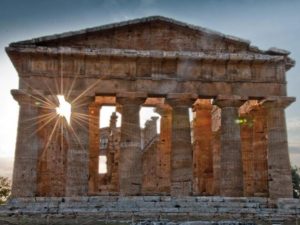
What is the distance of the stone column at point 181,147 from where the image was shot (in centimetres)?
2333

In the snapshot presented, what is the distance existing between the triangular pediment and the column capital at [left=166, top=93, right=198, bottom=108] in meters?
2.23

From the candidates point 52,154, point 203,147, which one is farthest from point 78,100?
point 203,147

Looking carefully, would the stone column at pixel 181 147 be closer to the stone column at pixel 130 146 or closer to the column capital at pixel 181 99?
the column capital at pixel 181 99

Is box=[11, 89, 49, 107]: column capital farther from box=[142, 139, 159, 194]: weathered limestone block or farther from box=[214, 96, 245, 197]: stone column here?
box=[142, 139, 159, 194]: weathered limestone block

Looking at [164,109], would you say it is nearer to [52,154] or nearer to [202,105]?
[202,105]

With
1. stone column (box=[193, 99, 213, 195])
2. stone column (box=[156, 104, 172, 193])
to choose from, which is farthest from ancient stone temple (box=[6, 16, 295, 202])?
stone column (box=[156, 104, 172, 193])

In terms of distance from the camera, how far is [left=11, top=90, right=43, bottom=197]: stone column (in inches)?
891

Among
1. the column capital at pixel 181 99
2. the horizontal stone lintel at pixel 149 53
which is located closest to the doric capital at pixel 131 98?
the column capital at pixel 181 99

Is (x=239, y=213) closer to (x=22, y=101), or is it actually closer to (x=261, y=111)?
(x=261, y=111)

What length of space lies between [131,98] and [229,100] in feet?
15.1

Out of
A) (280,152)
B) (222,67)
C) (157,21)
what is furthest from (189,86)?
(280,152)

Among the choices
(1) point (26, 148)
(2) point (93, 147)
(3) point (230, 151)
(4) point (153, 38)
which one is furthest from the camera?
(2) point (93, 147)

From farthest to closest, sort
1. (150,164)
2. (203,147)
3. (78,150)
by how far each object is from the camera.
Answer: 1. (150,164)
2. (203,147)
3. (78,150)

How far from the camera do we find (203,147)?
26656 mm
